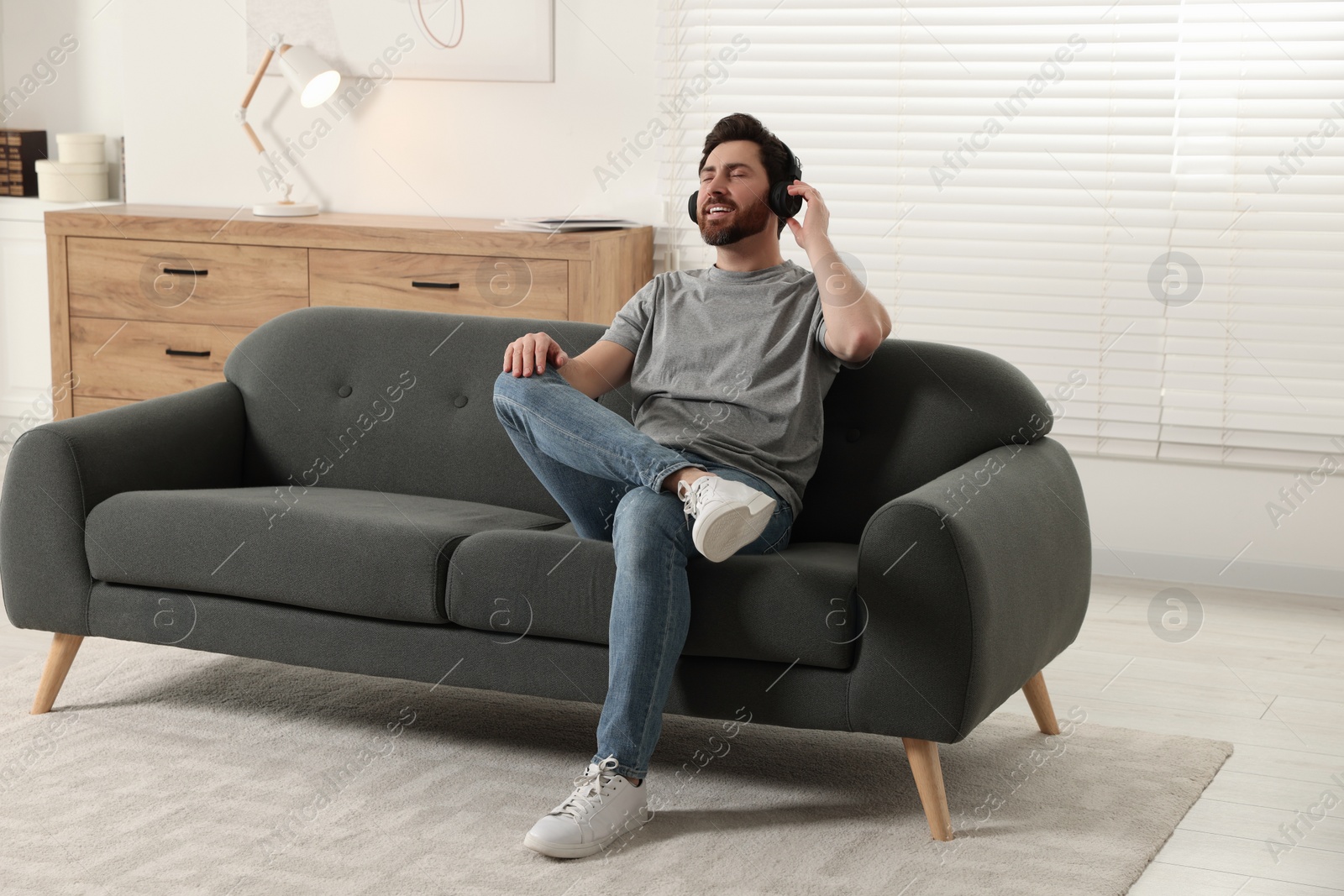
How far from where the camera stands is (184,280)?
14.9ft

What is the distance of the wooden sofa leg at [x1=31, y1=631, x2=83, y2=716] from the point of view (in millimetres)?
2910

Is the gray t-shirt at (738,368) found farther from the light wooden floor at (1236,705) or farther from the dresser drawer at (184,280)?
the dresser drawer at (184,280)

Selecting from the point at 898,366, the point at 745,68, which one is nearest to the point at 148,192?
the point at 745,68

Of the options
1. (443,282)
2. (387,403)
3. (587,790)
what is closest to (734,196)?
(387,403)

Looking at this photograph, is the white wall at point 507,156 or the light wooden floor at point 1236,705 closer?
the light wooden floor at point 1236,705

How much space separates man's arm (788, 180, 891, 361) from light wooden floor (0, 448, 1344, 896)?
0.95 meters

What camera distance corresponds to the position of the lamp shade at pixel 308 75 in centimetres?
466

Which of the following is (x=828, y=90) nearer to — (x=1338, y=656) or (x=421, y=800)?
(x=1338, y=656)

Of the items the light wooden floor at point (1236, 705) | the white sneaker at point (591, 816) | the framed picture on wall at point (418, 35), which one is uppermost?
the framed picture on wall at point (418, 35)

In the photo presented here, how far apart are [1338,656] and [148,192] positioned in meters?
4.10

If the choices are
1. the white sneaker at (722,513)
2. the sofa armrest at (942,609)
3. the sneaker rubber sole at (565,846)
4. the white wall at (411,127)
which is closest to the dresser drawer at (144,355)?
the white wall at (411,127)

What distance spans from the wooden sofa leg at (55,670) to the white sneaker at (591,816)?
3.77 ft

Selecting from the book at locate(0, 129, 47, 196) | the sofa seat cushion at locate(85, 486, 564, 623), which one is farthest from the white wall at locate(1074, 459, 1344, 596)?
the book at locate(0, 129, 47, 196)

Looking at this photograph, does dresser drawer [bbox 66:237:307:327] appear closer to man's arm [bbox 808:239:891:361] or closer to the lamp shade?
the lamp shade
